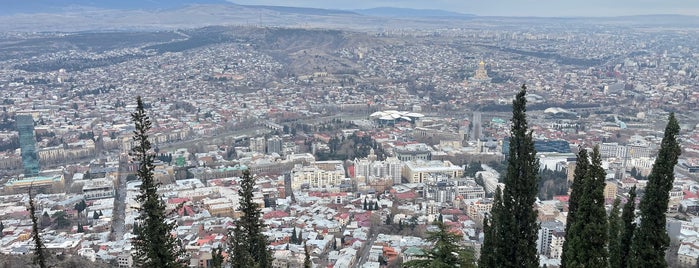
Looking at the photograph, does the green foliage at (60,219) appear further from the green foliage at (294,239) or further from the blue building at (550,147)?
the blue building at (550,147)

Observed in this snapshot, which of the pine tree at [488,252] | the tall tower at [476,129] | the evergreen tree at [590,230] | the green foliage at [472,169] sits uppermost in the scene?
the evergreen tree at [590,230]

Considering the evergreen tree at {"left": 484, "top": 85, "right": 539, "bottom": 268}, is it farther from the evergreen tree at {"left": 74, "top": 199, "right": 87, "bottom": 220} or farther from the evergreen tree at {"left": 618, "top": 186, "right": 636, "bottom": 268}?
the evergreen tree at {"left": 74, "top": 199, "right": 87, "bottom": 220}

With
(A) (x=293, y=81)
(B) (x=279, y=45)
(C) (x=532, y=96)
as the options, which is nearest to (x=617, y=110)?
(C) (x=532, y=96)

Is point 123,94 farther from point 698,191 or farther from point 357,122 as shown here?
point 698,191

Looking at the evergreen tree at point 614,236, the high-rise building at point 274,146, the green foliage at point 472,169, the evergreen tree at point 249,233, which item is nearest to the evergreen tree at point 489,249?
the evergreen tree at point 614,236

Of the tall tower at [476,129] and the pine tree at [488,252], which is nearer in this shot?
the pine tree at [488,252]

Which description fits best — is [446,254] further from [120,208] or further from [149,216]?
[120,208]
